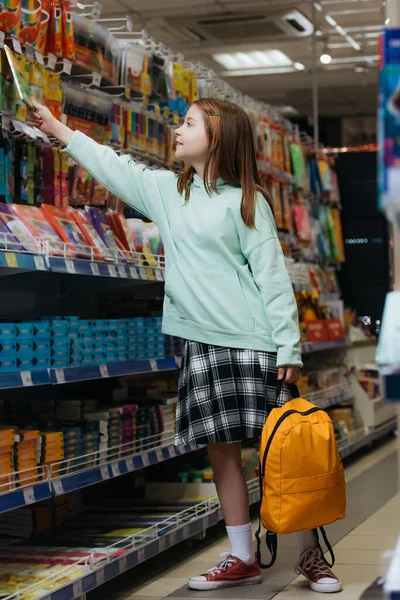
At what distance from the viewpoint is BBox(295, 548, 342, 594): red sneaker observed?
3.47 metres

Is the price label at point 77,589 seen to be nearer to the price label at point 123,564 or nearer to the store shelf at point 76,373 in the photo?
the price label at point 123,564

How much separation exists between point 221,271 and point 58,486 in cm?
91

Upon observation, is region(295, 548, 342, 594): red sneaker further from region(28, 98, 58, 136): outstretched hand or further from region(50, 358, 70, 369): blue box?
region(28, 98, 58, 136): outstretched hand

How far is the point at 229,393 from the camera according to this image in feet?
11.3

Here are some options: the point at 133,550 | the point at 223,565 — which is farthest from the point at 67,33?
the point at 223,565

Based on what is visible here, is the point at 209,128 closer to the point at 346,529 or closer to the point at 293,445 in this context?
the point at 293,445

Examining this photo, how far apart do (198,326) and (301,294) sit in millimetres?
3124

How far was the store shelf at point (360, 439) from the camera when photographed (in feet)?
22.6

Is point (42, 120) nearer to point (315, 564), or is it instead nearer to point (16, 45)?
point (16, 45)

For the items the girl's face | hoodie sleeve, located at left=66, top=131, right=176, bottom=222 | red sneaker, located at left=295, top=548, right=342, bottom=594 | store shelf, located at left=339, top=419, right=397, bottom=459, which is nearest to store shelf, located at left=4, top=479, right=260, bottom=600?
red sneaker, located at left=295, top=548, right=342, bottom=594

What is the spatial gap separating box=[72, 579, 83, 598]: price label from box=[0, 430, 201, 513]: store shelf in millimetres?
288

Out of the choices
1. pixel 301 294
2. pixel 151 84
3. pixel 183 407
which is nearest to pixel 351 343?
pixel 301 294

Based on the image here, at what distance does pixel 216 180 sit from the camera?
11.5ft

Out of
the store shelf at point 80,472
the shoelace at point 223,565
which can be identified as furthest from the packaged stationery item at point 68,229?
the shoelace at point 223,565
